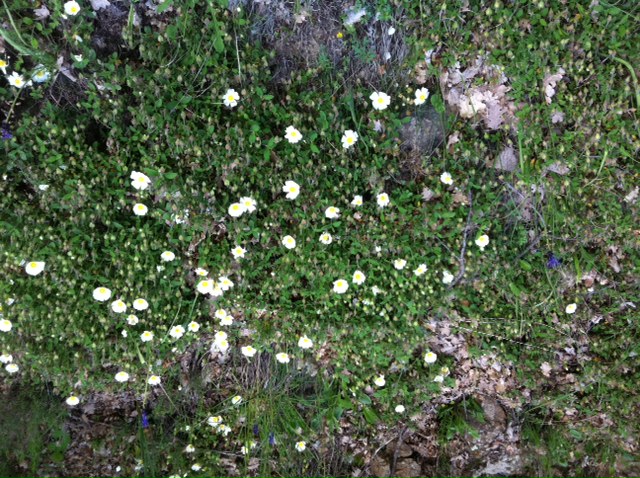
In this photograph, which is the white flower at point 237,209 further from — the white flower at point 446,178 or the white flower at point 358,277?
the white flower at point 446,178

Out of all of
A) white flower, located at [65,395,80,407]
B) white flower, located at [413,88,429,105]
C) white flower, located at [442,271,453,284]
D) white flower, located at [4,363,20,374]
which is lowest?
white flower, located at [65,395,80,407]

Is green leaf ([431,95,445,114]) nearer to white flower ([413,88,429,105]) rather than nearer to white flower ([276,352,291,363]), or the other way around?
white flower ([413,88,429,105])

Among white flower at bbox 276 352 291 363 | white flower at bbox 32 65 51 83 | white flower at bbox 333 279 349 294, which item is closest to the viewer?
white flower at bbox 32 65 51 83

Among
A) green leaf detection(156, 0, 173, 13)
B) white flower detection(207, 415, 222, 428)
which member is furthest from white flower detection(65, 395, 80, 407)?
green leaf detection(156, 0, 173, 13)

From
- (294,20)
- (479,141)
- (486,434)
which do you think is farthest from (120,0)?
(486,434)

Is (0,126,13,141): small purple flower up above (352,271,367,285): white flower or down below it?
above

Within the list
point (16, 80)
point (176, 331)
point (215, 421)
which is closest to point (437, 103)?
point (176, 331)

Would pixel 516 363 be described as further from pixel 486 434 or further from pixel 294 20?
pixel 294 20
